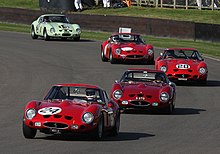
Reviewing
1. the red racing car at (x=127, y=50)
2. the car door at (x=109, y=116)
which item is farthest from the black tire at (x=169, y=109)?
the red racing car at (x=127, y=50)

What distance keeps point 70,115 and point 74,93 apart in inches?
55.1

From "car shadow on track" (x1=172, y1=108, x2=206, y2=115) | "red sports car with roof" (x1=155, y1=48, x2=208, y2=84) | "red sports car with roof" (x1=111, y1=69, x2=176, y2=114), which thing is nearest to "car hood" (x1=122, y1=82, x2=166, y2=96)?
"red sports car with roof" (x1=111, y1=69, x2=176, y2=114)

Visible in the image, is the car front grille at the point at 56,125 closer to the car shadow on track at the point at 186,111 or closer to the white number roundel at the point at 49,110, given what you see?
the white number roundel at the point at 49,110

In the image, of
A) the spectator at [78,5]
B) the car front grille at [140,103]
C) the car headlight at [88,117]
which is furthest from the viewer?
the spectator at [78,5]

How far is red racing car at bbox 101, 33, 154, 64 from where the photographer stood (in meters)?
31.0

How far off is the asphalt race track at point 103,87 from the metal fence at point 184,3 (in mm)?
14669

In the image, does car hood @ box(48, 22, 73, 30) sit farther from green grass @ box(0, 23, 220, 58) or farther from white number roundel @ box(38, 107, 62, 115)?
white number roundel @ box(38, 107, 62, 115)

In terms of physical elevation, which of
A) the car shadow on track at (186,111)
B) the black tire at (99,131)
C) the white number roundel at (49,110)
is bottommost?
the car shadow on track at (186,111)

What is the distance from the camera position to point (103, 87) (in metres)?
23.8

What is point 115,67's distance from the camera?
30.1m

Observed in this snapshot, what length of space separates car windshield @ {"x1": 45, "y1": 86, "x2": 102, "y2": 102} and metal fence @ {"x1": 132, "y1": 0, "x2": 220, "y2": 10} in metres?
36.4

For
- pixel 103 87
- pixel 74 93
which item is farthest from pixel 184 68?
pixel 74 93

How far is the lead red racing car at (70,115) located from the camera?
43.1 ft

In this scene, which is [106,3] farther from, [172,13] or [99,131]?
[99,131]
